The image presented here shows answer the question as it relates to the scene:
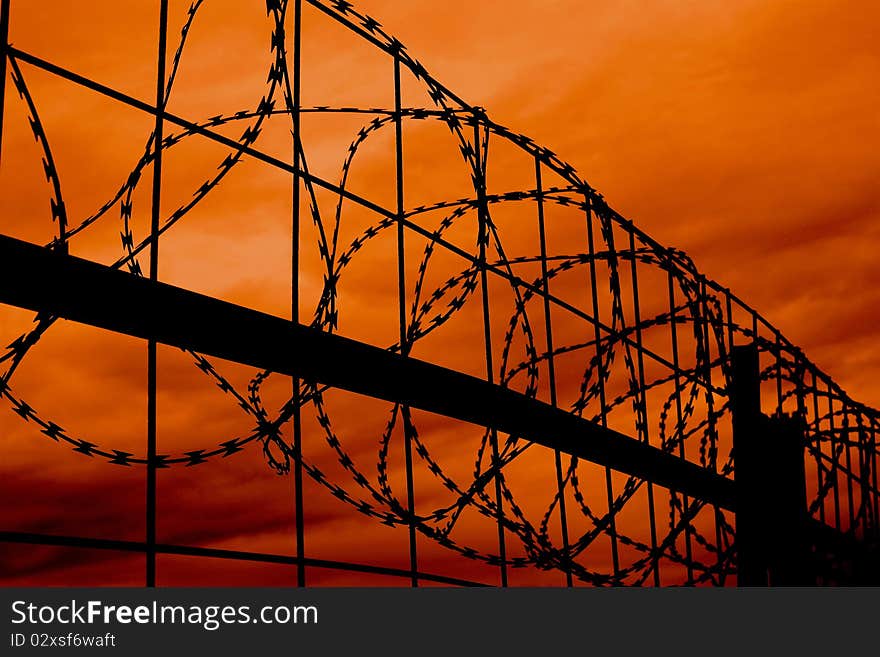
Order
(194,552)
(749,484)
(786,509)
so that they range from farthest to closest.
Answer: (786,509) < (749,484) < (194,552)

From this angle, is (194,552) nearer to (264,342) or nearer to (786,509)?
(264,342)

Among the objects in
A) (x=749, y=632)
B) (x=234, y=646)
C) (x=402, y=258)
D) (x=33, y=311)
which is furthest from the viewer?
(x=402, y=258)

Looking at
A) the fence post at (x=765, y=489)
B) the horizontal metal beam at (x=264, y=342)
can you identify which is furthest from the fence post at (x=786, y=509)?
the horizontal metal beam at (x=264, y=342)

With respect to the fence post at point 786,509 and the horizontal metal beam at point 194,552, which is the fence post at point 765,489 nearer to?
the fence post at point 786,509

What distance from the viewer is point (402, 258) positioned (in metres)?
8.04

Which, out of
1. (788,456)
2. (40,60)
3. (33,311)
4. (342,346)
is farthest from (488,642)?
(788,456)

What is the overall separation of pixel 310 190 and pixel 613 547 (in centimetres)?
410

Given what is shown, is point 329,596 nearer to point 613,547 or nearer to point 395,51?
point 395,51

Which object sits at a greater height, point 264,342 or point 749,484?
point 749,484

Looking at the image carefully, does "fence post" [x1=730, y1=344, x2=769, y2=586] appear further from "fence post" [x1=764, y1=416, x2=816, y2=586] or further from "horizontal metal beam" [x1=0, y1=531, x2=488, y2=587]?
"horizontal metal beam" [x1=0, y1=531, x2=488, y2=587]

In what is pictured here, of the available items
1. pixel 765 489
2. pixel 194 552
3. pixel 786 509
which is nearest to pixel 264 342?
pixel 194 552

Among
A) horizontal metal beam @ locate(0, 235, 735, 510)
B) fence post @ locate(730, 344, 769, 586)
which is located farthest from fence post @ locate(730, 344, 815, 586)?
horizontal metal beam @ locate(0, 235, 735, 510)

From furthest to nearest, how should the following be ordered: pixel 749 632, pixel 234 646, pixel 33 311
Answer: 1. pixel 749 632
2. pixel 33 311
3. pixel 234 646

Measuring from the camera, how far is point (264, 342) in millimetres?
6594
